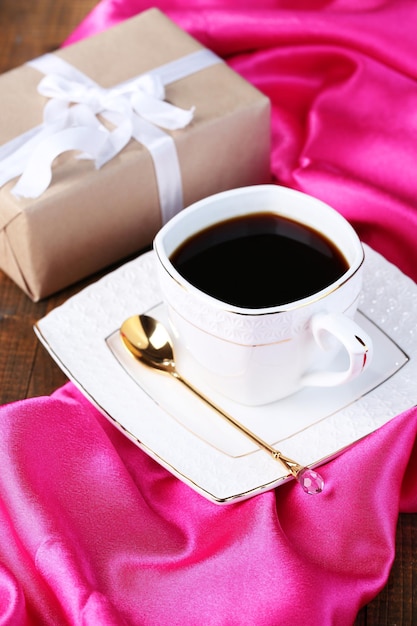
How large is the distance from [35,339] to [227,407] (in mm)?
218

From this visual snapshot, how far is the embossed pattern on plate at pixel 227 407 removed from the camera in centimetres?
Answer: 68

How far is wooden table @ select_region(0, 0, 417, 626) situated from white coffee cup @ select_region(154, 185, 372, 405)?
0.14m

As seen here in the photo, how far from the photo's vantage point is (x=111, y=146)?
0.85 meters

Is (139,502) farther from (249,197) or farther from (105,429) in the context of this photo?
(249,197)

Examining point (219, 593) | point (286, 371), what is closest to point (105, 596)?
point (219, 593)

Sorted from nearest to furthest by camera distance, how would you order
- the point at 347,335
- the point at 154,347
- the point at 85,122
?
the point at 347,335, the point at 154,347, the point at 85,122

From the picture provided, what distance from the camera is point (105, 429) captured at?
74 cm

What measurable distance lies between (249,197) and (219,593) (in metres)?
0.31

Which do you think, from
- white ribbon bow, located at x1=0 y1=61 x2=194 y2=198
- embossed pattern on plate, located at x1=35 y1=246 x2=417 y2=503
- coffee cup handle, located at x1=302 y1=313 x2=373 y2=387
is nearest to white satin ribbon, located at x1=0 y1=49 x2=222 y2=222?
white ribbon bow, located at x1=0 y1=61 x2=194 y2=198

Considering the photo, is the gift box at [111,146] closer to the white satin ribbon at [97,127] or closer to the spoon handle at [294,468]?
the white satin ribbon at [97,127]

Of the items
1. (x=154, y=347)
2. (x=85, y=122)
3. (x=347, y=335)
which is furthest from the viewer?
(x=85, y=122)

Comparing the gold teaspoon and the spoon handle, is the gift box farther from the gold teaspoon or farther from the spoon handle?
the spoon handle

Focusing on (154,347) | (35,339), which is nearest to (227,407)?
(154,347)

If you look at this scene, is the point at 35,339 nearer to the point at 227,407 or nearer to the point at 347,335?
the point at 227,407
